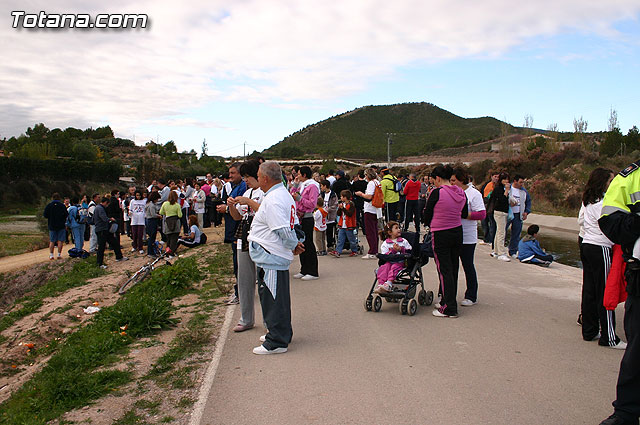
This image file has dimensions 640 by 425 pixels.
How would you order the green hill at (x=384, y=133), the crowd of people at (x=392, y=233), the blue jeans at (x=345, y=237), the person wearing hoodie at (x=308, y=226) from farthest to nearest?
the green hill at (x=384, y=133), the blue jeans at (x=345, y=237), the person wearing hoodie at (x=308, y=226), the crowd of people at (x=392, y=233)

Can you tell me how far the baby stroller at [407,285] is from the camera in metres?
8.07

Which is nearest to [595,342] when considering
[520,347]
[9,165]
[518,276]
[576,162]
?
[520,347]

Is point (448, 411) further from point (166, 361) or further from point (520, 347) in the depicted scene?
point (166, 361)

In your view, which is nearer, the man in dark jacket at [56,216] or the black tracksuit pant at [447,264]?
the black tracksuit pant at [447,264]

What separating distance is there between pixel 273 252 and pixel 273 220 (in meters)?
0.38

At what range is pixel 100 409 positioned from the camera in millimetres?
5051

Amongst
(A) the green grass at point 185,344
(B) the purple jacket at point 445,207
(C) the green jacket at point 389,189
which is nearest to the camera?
(A) the green grass at point 185,344

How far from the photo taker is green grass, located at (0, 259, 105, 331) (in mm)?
12695

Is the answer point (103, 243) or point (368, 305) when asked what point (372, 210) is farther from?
point (103, 243)

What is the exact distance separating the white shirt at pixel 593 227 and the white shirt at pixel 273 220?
350cm

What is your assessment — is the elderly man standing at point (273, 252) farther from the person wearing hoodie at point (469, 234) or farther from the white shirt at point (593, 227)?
the white shirt at point (593, 227)

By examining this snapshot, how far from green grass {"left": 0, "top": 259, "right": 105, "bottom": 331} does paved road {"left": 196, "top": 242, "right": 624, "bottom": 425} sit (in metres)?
7.82

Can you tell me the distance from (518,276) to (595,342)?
4414 millimetres

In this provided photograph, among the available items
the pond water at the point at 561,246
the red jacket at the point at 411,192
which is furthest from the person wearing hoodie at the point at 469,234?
the red jacket at the point at 411,192
